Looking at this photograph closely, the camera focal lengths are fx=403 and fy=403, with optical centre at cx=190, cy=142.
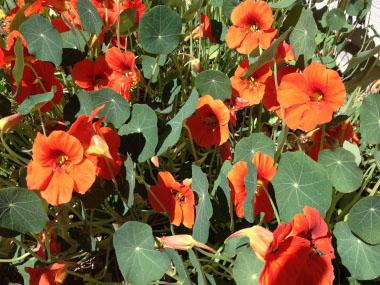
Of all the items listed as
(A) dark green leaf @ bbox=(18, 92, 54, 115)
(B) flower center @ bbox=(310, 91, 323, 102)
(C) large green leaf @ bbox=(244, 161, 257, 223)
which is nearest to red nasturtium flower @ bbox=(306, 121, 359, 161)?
(B) flower center @ bbox=(310, 91, 323, 102)

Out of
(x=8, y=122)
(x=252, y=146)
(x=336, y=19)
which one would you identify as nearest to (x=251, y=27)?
(x=252, y=146)

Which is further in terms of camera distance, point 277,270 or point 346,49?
point 346,49

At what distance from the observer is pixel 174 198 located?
1269 millimetres

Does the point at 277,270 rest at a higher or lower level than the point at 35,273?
higher

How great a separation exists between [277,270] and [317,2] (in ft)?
5.68

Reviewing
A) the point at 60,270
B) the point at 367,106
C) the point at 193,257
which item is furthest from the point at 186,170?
the point at 367,106

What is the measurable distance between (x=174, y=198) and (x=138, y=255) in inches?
9.0

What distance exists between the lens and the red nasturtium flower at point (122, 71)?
1.33m

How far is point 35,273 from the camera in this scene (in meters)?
1.21

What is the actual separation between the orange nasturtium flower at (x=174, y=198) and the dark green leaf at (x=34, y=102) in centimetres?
39

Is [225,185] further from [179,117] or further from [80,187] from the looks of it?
[80,187]

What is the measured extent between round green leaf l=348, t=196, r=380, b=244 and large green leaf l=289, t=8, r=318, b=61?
1.53ft

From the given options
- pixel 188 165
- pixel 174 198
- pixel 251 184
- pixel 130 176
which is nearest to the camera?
pixel 251 184

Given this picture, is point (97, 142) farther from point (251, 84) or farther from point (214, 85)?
point (251, 84)
